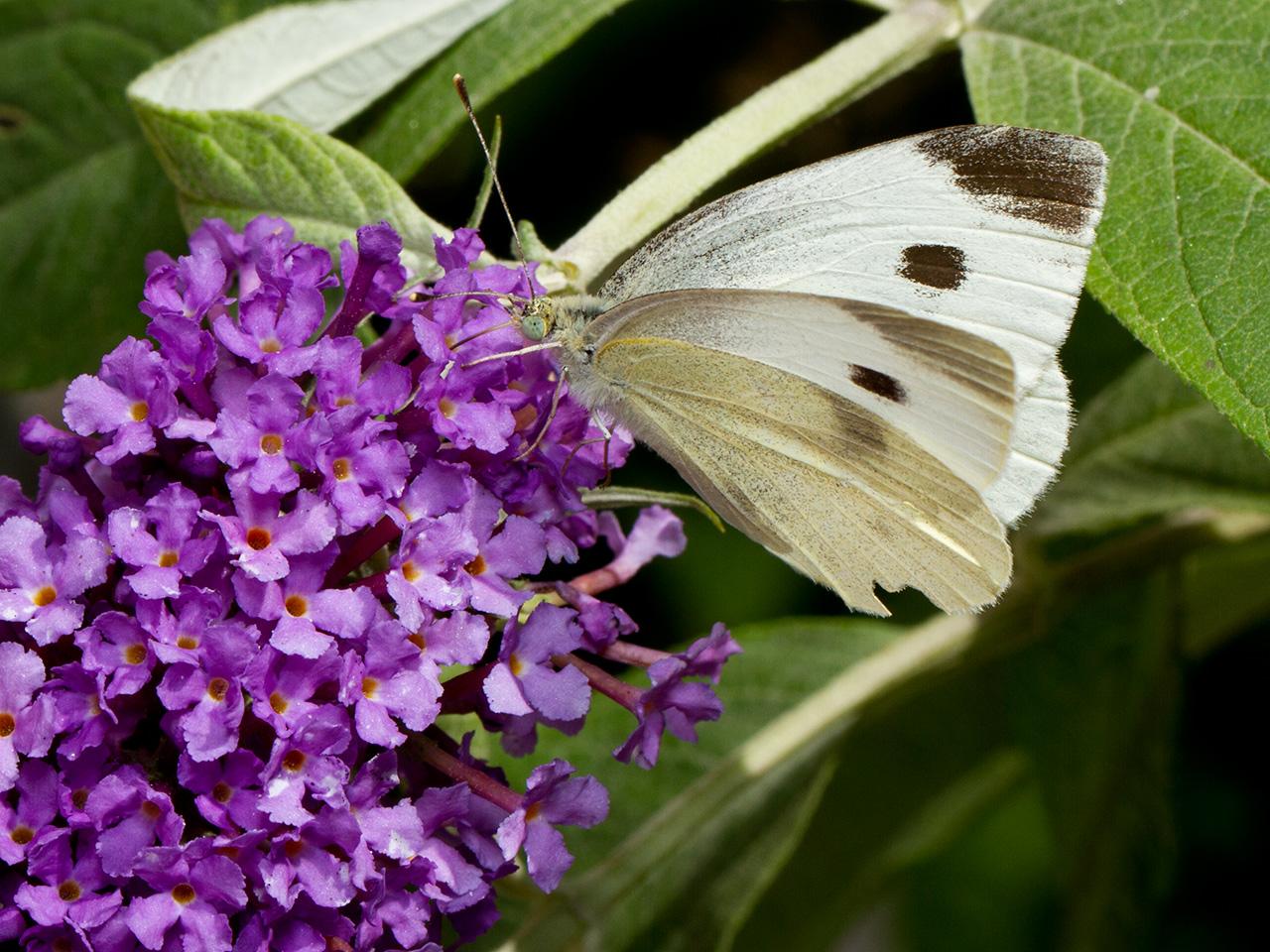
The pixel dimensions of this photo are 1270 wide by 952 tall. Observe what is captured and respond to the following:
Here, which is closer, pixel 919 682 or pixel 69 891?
pixel 69 891

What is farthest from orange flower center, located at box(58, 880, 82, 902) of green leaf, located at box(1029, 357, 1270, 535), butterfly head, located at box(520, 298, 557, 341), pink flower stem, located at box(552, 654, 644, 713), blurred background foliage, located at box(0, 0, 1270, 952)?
green leaf, located at box(1029, 357, 1270, 535)

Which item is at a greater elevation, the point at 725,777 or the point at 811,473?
the point at 811,473

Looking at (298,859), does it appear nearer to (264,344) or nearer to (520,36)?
(264,344)

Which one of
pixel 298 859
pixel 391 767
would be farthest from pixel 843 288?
pixel 298 859

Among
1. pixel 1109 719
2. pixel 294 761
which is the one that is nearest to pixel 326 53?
pixel 294 761

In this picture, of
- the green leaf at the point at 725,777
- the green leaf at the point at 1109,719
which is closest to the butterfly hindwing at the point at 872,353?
the green leaf at the point at 725,777

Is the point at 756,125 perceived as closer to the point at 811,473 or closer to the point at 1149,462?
the point at 811,473
